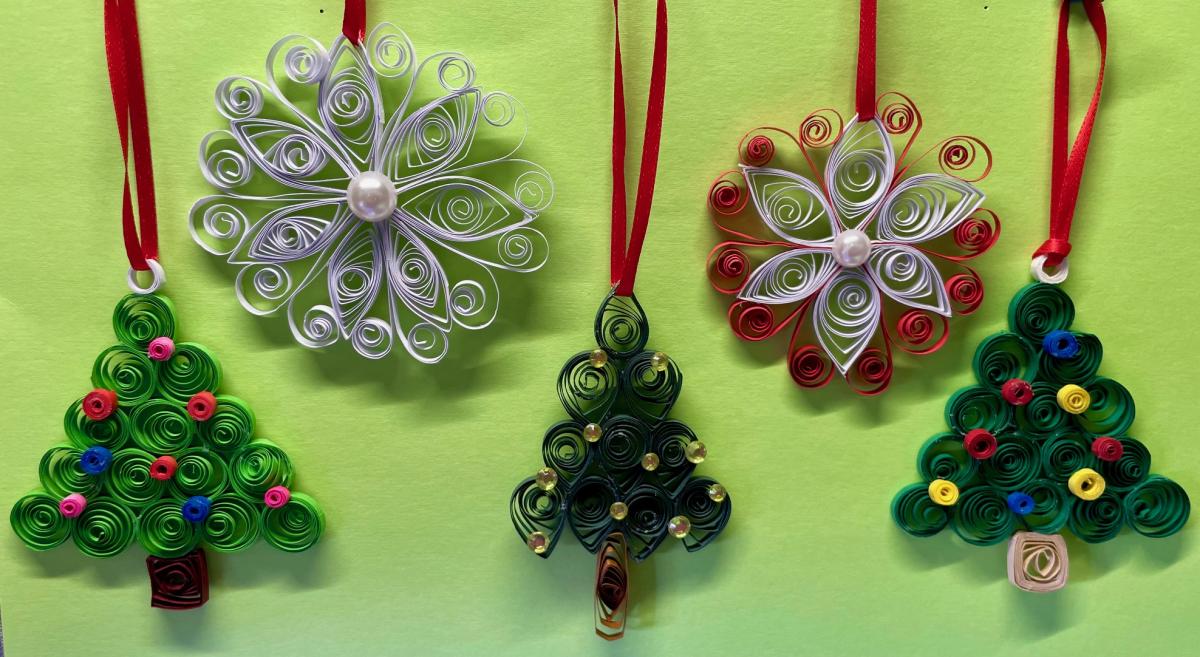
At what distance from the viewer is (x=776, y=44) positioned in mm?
925

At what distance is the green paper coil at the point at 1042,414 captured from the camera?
3.10 feet

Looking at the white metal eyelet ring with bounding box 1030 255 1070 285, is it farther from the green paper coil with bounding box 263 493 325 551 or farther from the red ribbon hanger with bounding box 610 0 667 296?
the green paper coil with bounding box 263 493 325 551

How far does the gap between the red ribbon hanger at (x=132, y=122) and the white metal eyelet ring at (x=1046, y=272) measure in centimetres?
110

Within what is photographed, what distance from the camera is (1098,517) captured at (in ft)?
3.17

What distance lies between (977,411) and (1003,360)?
0.24 ft

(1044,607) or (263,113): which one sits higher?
(263,113)

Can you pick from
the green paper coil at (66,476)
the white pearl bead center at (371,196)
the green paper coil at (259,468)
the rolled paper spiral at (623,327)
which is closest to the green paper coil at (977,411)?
the rolled paper spiral at (623,327)

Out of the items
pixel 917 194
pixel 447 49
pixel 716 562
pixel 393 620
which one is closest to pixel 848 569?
pixel 716 562

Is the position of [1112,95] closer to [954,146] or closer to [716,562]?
[954,146]

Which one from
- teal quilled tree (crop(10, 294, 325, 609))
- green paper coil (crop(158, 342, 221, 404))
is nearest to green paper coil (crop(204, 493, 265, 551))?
teal quilled tree (crop(10, 294, 325, 609))

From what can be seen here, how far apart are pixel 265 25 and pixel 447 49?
0.73 feet

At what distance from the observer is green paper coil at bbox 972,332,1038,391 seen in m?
0.94

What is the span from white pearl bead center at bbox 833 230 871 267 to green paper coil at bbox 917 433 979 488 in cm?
26

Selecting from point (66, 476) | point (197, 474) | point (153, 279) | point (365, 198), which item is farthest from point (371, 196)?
point (66, 476)
